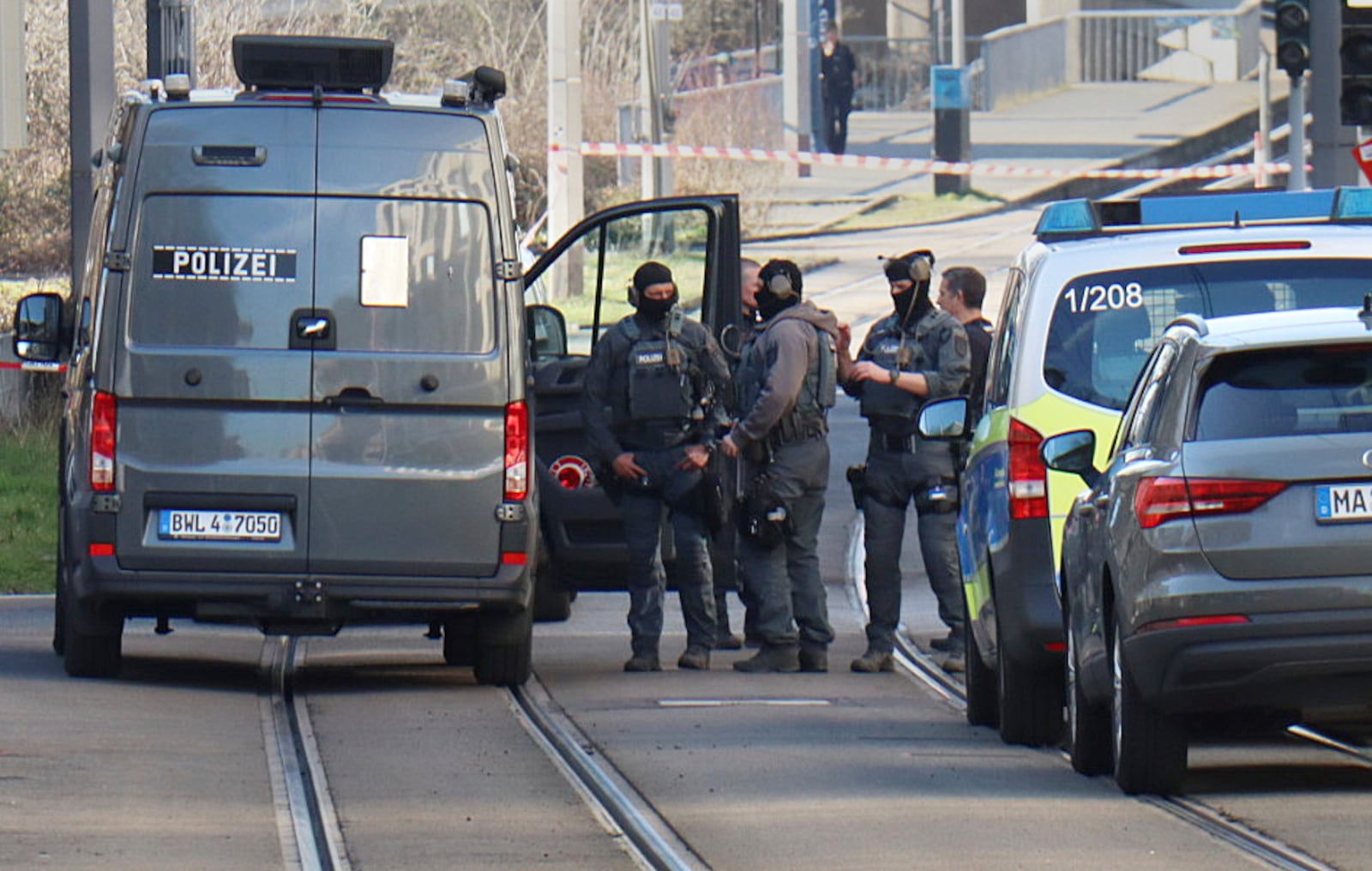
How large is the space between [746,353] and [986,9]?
44.4 metres

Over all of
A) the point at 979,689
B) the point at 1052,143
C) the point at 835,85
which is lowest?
the point at 979,689

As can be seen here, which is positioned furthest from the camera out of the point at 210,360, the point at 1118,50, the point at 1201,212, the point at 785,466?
the point at 1118,50

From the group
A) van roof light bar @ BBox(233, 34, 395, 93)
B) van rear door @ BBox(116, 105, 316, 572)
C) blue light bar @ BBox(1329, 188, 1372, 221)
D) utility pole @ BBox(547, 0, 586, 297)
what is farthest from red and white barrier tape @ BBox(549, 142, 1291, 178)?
blue light bar @ BBox(1329, 188, 1372, 221)

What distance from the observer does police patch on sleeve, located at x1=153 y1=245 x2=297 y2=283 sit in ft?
39.5

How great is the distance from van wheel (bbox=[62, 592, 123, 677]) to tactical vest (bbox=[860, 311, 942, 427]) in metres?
3.26

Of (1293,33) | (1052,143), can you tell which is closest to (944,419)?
(1293,33)

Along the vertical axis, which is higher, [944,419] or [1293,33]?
[1293,33]

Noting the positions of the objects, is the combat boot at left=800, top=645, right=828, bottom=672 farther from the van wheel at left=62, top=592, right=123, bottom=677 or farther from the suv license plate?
the suv license plate

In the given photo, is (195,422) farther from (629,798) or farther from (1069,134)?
(1069,134)

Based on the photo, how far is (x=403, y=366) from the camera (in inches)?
478

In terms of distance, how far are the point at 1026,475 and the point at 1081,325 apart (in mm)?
515

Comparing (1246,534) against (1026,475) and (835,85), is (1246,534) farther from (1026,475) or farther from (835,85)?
(835,85)

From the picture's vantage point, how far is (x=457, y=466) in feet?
39.9

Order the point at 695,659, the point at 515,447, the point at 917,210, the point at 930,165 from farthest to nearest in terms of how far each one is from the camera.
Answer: the point at 917,210, the point at 930,165, the point at 695,659, the point at 515,447
